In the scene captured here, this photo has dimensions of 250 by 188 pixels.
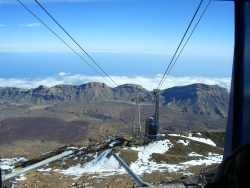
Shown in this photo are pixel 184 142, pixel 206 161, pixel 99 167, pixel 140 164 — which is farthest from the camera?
Answer: pixel 184 142

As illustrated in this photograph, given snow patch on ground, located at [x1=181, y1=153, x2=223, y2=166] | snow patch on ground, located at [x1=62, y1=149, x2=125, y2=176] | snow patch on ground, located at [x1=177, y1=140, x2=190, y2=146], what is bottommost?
snow patch on ground, located at [x1=62, y1=149, x2=125, y2=176]

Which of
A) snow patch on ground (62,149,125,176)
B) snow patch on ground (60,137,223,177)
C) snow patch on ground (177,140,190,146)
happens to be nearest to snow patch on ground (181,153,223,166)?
snow patch on ground (60,137,223,177)

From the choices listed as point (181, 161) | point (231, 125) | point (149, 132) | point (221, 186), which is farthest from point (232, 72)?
point (181, 161)

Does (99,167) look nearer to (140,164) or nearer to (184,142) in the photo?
(140,164)

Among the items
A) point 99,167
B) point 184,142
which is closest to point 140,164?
point 99,167

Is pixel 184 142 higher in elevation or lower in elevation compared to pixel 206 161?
higher

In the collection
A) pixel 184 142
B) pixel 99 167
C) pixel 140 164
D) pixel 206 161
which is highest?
pixel 184 142

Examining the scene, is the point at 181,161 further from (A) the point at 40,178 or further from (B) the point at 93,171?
(A) the point at 40,178

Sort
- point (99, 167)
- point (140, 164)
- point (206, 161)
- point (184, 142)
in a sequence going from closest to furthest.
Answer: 1. point (140, 164)
2. point (99, 167)
3. point (206, 161)
4. point (184, 142)

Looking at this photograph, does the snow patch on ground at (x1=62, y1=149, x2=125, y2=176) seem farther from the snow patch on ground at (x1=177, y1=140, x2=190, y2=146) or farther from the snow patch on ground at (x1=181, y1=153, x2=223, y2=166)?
the snow patch on ground at (x1=177, y1=140, x2=190, y2=146)

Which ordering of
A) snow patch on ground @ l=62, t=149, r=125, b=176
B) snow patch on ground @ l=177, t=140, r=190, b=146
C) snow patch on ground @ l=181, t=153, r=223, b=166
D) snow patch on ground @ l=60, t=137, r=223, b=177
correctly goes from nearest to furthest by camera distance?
snow patch on ground @ l=60, t=137, r=223, b=177 → snow patch on ground @ l=62, t=149, r=125, b=176 → snow patch on ground @ l=181, t=153, r=223, b=166 → snow patch on ground @ l=177, t=140, r=190, b=146

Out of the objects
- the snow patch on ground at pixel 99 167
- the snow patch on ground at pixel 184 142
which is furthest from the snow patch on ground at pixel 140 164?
the snow patch on ground at pixel 184 142
